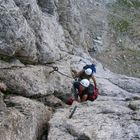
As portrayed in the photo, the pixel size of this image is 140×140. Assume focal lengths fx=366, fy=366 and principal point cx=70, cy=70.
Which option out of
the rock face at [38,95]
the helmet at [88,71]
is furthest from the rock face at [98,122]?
the helmet at [88,71]

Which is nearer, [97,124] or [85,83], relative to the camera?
[97,124]

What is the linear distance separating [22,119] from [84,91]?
5.28 m

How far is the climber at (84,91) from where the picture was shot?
15859 mm

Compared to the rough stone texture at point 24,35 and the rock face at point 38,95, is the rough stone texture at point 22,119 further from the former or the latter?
the rough stone texture at point 24,35

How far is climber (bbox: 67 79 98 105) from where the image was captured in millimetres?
15859

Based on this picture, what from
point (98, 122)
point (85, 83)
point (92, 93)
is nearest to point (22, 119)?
point (98, 122)

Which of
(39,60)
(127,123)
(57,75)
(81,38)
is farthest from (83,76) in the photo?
(81,38)

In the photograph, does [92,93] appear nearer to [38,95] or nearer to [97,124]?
[38,95]

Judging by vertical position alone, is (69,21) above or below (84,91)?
above

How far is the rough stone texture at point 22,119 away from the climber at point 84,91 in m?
2.74

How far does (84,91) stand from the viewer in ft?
52.3

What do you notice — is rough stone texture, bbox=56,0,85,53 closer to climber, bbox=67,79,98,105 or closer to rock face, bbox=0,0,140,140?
rock face, bbox=0,0,140,140

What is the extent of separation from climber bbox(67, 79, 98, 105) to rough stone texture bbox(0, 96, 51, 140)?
274cm

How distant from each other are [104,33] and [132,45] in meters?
3.20
